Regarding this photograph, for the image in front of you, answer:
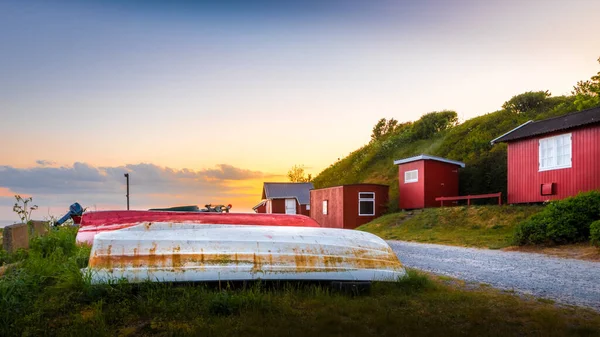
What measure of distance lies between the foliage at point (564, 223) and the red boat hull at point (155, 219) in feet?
25.6

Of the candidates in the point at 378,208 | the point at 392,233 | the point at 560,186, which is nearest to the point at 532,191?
the point at 560,186

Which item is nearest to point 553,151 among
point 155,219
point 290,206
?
point 155,219

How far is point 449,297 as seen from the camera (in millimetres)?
5770

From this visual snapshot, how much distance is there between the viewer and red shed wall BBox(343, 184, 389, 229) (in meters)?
28.7

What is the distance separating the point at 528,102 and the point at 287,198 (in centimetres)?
2174

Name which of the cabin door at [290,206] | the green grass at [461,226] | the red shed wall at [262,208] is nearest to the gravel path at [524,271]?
the green grass at [461,226]

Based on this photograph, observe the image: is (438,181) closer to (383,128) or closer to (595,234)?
(595,234)

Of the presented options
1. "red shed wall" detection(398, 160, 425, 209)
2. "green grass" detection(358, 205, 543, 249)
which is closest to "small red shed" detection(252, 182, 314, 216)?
"red shed wall" detection(398, 160, 425, 209)

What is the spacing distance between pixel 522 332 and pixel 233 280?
303 cm

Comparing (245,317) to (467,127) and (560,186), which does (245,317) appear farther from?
(467,127)

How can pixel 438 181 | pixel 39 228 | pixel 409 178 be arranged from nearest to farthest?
1. pixel 39 228
2. pixel 438 181
3. pixel 409 178

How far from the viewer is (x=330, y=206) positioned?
30594 mm

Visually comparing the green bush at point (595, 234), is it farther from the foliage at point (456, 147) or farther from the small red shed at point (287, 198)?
the small red shed at point (287, 198)

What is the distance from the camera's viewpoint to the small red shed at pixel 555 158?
1834 centimetres
